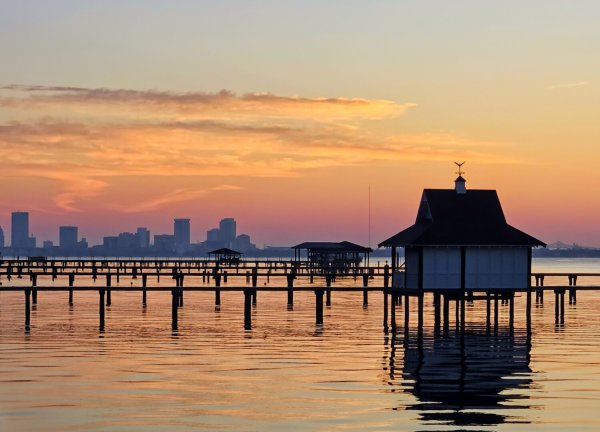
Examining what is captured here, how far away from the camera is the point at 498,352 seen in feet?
142

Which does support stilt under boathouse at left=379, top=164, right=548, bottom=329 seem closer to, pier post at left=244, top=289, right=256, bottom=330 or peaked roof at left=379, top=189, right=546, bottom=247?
peaked roof at left=379, top=189, right=546, bottom=247

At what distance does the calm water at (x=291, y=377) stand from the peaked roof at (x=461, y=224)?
13.9 feet

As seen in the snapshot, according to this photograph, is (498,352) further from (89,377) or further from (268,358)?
(89,377)

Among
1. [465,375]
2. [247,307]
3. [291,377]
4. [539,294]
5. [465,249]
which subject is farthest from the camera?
[539,294]

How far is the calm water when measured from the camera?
2703 cm

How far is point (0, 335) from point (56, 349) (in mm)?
7462

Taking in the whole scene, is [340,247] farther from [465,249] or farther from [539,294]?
[465,249]

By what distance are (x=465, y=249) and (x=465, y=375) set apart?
14.9m

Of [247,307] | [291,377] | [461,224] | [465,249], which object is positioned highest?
[461,224]

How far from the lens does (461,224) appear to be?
1999 inches

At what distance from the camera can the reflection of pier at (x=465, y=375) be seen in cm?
2795

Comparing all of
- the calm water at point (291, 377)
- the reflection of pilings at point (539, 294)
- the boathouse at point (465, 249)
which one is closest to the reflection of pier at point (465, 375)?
the calm water at point (291, 377)

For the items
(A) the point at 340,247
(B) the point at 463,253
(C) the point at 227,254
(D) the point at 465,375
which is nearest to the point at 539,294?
(A) the point at 340,247

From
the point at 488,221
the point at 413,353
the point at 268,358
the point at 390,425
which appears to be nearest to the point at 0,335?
Result: the point at 268,358
